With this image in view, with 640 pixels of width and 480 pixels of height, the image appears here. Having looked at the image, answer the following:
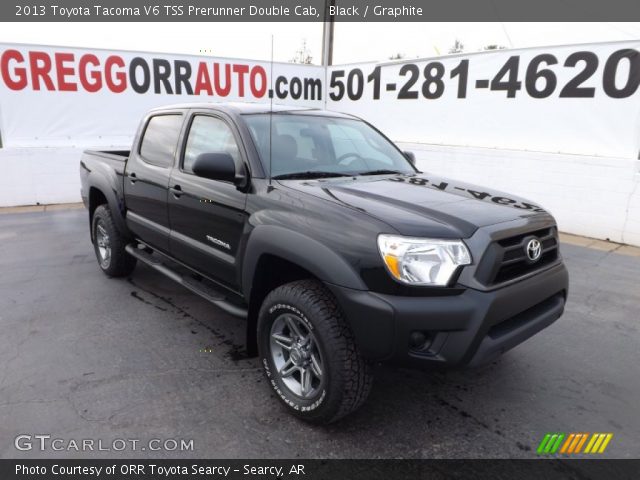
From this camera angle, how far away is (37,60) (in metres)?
8.77

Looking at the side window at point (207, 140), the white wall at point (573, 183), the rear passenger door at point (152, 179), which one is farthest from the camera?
the white wall at point (573, 183)

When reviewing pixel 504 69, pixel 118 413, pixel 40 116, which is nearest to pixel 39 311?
pixel 118 413

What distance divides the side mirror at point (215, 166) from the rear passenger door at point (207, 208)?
176mm

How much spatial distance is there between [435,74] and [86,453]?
8.72 metres

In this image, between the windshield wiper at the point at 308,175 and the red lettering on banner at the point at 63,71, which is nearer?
the windshield wiper at the point at 308,175

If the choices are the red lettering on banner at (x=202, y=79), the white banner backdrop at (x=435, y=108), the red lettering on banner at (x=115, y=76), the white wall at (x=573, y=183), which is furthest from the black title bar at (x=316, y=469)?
the red lettering on banner at (x=202, y=79)

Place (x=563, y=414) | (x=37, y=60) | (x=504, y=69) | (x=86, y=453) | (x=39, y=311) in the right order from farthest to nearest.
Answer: (x=37, y=60) < (x=504, y=69) < (x=39, y=311) < (x=563, y=414) < (x=86, y=453)

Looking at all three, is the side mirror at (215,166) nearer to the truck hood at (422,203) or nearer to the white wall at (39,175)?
the truck hood at (422,203)

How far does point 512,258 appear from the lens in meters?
2.52

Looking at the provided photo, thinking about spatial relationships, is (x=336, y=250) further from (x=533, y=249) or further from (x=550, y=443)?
(x=550, y=443)

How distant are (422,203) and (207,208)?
1.52 m

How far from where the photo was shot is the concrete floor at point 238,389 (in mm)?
2578

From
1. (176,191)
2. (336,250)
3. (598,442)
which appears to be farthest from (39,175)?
(598,442)

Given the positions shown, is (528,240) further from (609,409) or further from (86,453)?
(86,453)
